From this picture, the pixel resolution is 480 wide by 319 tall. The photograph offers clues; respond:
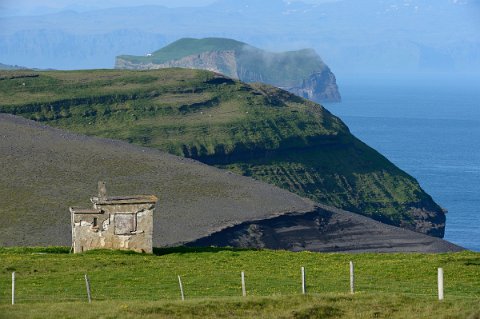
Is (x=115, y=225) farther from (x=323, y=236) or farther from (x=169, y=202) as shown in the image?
(x=323, y=236)

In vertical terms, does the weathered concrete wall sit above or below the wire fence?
above

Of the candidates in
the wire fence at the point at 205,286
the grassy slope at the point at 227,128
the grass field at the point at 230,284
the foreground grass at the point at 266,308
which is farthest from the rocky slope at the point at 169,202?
the foreground grass at the point at 266,308

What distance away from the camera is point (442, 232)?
438ft

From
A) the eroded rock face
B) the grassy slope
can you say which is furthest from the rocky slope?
the grassy slope

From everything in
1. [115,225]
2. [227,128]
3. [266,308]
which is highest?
[227,128]

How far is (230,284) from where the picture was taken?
131 ft

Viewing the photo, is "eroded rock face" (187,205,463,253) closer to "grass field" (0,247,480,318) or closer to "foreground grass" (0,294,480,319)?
"grass field" (0,247,480,318)

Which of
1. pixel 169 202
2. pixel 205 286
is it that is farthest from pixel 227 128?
pixel 205 286

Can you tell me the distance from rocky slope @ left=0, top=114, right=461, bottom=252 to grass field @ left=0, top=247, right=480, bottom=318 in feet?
91.0

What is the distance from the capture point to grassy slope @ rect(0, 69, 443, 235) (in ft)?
453

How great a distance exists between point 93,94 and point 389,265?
106 metres

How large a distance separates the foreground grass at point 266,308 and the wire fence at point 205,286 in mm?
2232

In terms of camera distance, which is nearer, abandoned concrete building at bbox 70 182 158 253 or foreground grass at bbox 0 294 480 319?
foreground grass at bbox 0 294 480 319

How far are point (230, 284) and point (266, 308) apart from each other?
7875 mm
